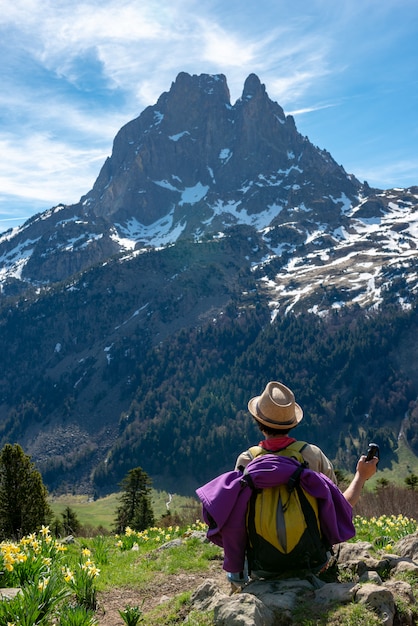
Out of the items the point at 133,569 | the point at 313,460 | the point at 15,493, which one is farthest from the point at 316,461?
the point at 15,493

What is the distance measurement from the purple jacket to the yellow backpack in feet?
0.41

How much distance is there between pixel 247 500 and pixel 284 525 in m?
0.66

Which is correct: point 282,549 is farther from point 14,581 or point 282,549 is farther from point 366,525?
point 366,525

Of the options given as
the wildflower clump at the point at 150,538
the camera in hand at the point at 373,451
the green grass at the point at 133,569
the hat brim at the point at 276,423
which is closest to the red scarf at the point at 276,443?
the hat brim at the point at 276,423

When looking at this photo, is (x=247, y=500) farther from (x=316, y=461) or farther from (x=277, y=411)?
(x=277, y=411)

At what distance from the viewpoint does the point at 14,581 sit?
885 cm

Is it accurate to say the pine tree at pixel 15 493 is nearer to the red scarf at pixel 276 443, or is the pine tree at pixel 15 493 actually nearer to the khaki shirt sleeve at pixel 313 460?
the khaki shirt sleeve at pixel 313 460

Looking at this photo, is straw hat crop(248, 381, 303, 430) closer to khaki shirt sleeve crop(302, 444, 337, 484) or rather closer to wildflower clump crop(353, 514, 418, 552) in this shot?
khaki shirt sleeve crop(302, 444, 337, 484)

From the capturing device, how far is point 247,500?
25.5 ft

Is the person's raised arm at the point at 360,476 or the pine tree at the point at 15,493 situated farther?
the pine tree at the point at 15,493

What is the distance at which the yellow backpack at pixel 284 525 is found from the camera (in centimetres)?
761

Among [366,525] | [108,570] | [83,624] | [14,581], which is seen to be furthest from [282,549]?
[366,525]

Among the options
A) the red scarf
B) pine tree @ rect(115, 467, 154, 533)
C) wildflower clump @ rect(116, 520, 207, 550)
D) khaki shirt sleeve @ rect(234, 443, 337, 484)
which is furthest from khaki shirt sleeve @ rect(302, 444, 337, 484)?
pine tree @ rect(115, 467, 154, 533)

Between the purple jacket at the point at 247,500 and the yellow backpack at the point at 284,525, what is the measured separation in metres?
0.13
